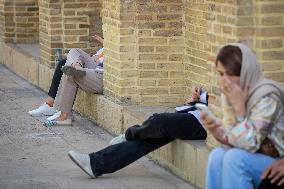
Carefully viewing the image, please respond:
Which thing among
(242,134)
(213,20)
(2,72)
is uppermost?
(213,20)

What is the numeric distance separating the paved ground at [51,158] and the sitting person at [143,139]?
0.45 feet

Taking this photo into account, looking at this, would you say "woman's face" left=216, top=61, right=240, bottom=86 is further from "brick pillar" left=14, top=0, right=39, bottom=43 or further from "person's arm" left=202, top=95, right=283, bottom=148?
"brick pillar" left=14, top=0, right=39, bottom=43

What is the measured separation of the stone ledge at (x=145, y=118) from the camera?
27.9 ft

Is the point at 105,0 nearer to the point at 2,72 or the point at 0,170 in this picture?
the point at 0,170

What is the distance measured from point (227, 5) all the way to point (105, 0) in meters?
3.55

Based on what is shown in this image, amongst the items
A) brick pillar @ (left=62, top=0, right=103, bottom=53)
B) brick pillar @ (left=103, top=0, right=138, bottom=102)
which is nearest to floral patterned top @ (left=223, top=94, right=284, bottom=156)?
brick pillar @ (left=103, top=0, right=138, bottom=102)

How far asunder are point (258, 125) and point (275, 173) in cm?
33

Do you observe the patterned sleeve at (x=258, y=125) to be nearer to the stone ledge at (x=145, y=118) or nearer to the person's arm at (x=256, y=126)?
the person's arm at (x=256, y=126)

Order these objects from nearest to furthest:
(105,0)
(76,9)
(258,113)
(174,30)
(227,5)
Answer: (258,113)
(227,5)
(174,30)
(105,0)
(76,9)

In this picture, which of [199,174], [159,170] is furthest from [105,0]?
[199,174]

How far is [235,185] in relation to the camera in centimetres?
660

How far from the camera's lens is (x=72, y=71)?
1112 cm

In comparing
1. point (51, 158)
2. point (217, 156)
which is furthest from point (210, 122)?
point (51, 158)

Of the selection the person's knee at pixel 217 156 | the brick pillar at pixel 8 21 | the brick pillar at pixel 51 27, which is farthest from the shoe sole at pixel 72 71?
the brick pillar at pixel 8 21
